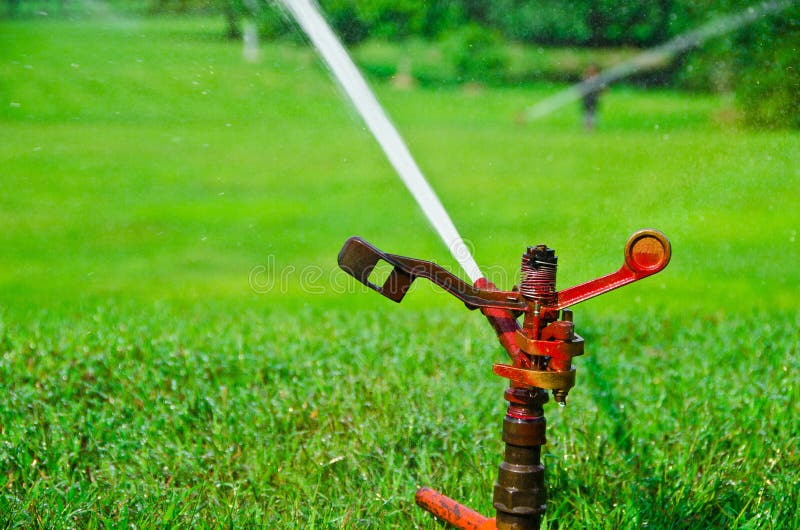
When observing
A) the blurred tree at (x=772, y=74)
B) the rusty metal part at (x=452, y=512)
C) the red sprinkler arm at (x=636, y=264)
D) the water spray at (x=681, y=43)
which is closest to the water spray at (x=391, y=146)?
the red sprinkler arm at (x=636, y=264)

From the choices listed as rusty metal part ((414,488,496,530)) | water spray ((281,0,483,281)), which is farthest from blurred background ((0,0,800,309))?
rusty metal part ((414,488,496,530))

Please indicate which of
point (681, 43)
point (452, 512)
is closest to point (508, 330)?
point (452, 512)

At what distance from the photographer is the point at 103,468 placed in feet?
7.58

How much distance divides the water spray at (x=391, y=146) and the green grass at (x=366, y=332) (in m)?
0.49

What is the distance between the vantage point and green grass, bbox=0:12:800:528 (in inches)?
88.8

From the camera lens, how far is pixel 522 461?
170 centimetres

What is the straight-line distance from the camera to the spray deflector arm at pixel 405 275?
1.63m

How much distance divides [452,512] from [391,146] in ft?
2.56

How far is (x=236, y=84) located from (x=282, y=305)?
118 cm

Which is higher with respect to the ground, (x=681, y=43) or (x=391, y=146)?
(x=681, y=43)

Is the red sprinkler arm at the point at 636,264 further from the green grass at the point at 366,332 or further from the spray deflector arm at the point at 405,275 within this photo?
the green grass at the point at 366,332

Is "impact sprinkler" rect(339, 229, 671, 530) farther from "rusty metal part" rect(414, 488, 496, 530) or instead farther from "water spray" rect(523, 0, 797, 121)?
"water spray" rect(523, 0, 797, 121)

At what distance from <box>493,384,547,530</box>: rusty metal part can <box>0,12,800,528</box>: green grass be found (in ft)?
1.42

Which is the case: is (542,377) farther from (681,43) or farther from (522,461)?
(681,43)
